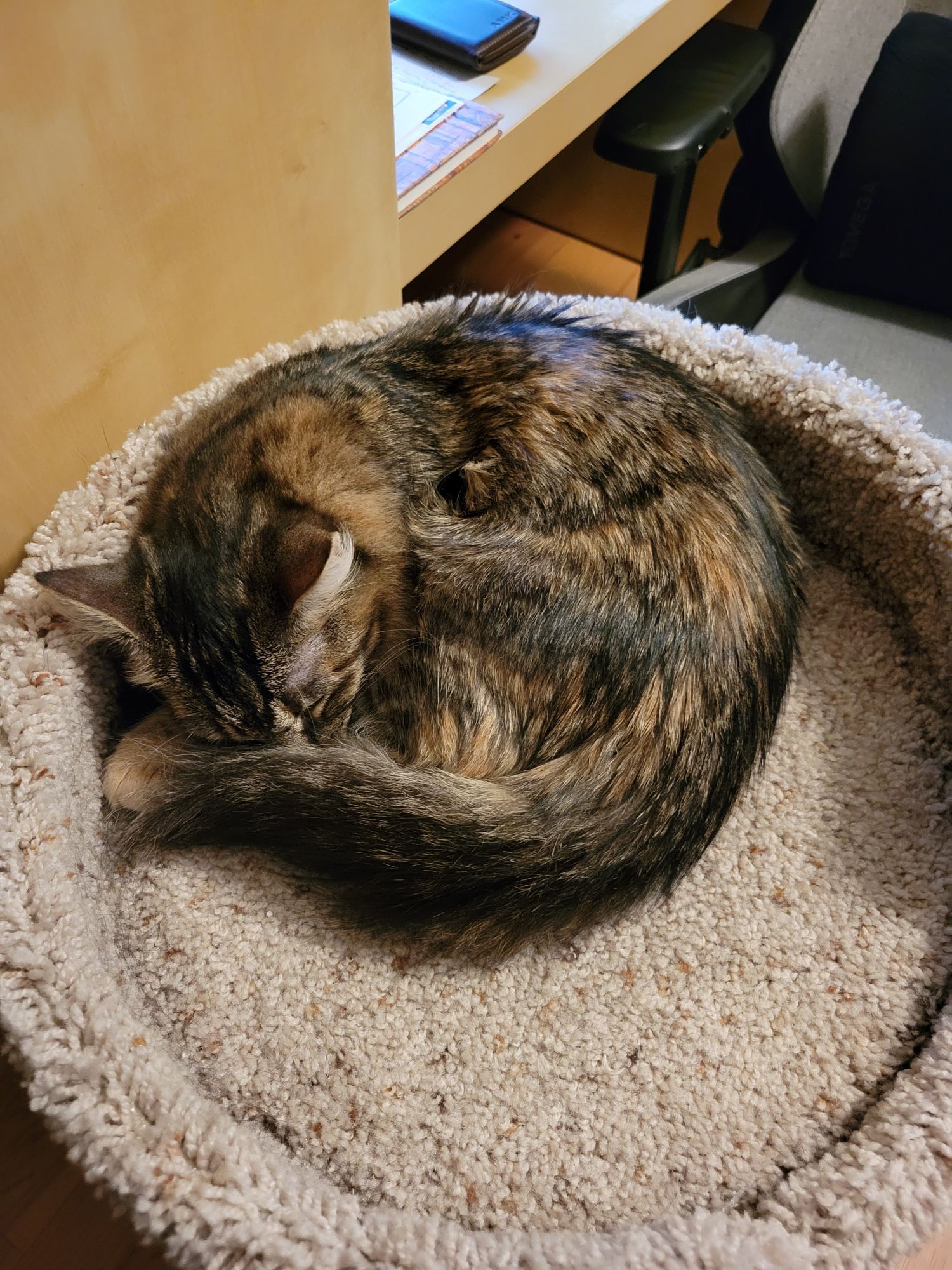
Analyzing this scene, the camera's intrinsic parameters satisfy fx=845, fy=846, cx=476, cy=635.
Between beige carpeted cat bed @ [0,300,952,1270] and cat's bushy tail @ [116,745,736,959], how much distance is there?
4.4 inches

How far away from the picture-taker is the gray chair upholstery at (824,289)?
5.54ft

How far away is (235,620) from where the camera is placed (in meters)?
0.92

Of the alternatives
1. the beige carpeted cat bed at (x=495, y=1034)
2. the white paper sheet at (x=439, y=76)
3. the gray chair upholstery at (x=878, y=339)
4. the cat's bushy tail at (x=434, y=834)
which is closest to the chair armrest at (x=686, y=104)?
the white paper sheet at (x=439, y=76)

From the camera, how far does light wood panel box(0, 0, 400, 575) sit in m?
0.79

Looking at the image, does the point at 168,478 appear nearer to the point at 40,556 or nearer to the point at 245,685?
the point at 40,556

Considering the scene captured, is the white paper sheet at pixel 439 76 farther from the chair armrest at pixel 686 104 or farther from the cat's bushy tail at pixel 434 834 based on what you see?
the cat's bushy tail at pixel 434 834

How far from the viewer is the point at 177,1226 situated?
767 mm

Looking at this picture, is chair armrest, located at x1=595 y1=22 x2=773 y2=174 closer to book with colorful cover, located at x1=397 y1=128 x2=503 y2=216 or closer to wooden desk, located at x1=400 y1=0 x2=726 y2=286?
wooden desk, located at x1=400 y1=0 x2=726 y2=286

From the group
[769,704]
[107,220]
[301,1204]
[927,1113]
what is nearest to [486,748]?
[769,704]

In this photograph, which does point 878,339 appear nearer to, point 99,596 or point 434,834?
point 434,834

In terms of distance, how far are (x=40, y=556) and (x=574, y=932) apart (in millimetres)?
797

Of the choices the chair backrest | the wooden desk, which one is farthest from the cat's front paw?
the chair backrest

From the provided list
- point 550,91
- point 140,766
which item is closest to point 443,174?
point 550,91

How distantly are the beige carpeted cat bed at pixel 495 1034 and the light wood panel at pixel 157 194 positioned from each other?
0.25 ft
